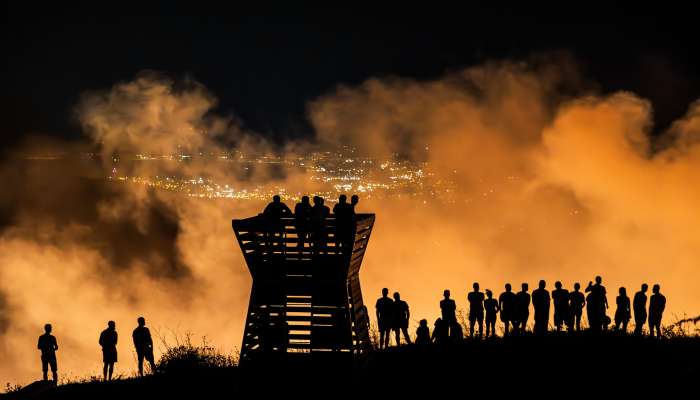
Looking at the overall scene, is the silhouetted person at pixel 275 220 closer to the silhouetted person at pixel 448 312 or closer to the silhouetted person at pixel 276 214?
the silhouetted person at pixel 276 214

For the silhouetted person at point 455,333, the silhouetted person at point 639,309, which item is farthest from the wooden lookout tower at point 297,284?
the silhouetted person at point 639,309

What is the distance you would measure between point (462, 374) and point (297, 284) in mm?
3888

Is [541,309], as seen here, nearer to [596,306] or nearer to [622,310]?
[596,306]

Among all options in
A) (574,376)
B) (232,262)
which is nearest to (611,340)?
(574,376)

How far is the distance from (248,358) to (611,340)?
7.91 m

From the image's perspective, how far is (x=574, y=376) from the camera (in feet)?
56.6

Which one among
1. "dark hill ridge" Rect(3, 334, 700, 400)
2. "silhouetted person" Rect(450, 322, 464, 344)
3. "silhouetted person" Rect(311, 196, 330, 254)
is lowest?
"dark hill ridge" Rect(3, 334, 700, 400)

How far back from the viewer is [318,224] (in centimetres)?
1702

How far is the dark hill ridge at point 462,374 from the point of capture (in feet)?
55.8

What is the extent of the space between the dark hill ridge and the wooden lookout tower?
1.40 ft

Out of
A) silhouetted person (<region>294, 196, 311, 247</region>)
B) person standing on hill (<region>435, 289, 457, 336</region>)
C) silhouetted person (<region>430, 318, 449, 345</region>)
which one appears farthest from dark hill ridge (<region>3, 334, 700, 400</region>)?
silhouetted person (<region>294, 196, 311, 247</region>)

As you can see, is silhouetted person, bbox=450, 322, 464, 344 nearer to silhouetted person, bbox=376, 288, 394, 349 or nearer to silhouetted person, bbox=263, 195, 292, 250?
silhouetted person, bbox=376, 288, 394, 349

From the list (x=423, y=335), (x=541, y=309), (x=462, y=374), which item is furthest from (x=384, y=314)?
(x=541, y=309)

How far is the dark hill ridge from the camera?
17000 millimetres
